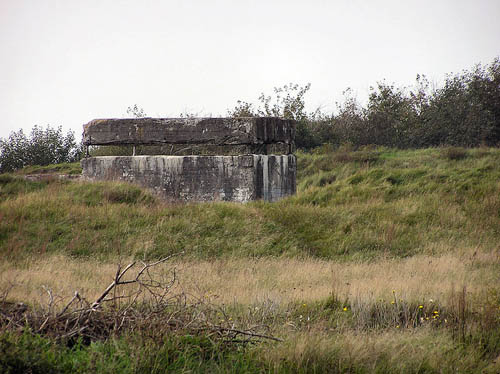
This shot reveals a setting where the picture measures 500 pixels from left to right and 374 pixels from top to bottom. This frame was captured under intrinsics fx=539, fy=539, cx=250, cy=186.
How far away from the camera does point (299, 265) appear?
25.5 ft

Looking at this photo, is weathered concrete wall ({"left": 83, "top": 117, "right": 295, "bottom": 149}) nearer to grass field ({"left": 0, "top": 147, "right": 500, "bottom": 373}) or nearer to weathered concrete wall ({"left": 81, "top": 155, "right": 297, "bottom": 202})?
weathered concrete wall ({"left": 81, "top": 155, "right": 297, "bottom": 202})

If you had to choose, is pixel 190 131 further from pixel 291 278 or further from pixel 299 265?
pixel 291 278

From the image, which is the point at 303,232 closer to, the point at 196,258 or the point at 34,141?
the point at 196,258

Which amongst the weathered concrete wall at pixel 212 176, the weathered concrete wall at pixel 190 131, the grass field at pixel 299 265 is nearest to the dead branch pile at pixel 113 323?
the grass field at pixel 299 265

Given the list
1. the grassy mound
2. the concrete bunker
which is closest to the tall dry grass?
the grassy mound

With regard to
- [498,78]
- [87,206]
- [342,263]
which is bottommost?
[342,263]

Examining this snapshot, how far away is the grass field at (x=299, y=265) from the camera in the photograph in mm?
3973

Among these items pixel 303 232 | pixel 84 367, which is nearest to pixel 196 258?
pixel 303 232

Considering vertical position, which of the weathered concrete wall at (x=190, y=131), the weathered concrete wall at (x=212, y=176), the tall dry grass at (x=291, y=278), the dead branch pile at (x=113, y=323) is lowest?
the tall dry grass at (x=291, y=278)

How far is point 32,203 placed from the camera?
32.3 ft

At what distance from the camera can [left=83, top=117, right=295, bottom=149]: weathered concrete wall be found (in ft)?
36.5

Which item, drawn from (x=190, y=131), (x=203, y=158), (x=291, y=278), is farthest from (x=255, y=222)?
(x=190, y=131)

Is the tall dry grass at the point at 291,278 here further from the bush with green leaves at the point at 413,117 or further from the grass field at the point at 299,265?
the bush with green leaves at the point at 413,117

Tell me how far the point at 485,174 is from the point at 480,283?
6.45 metres
